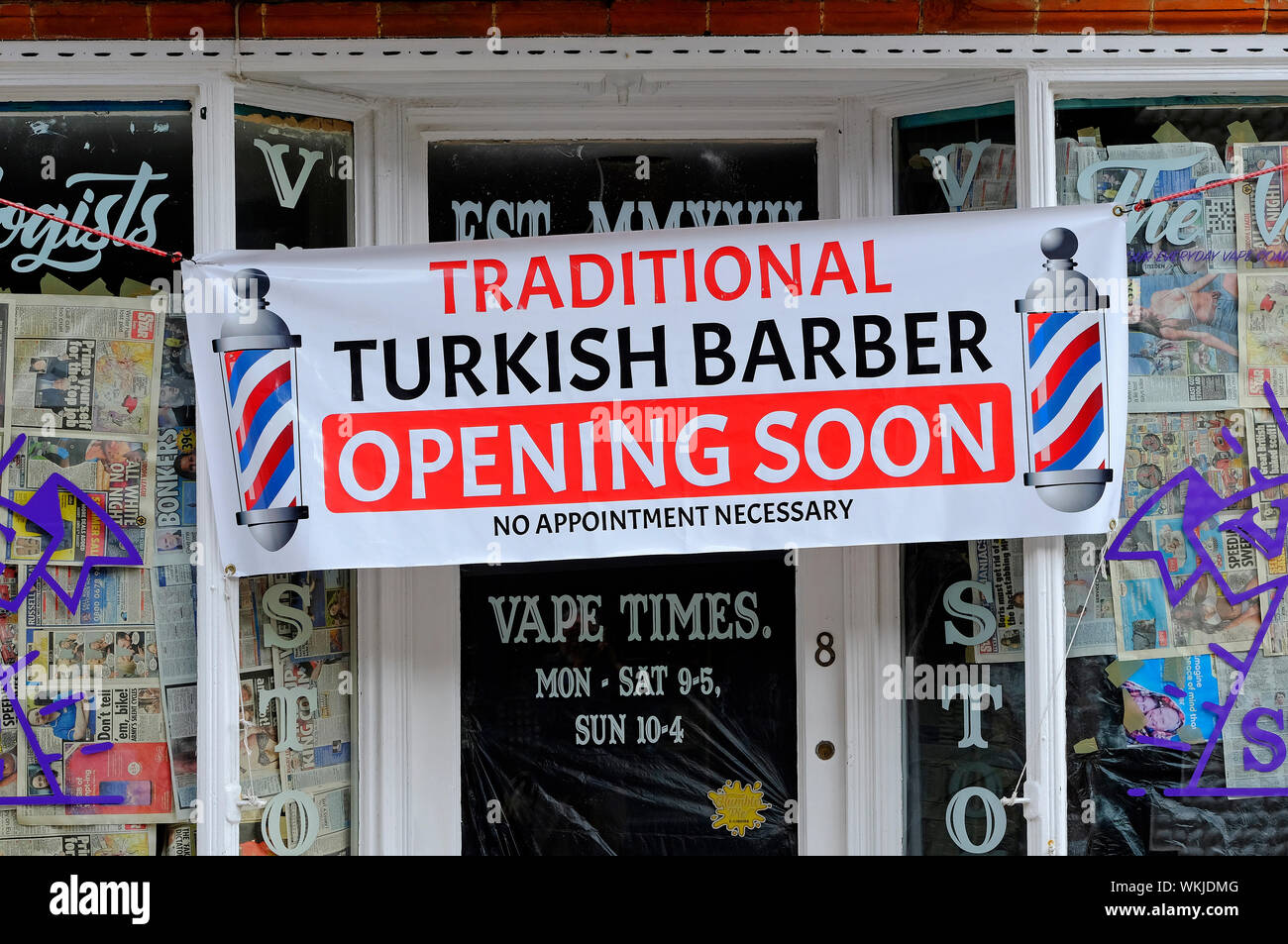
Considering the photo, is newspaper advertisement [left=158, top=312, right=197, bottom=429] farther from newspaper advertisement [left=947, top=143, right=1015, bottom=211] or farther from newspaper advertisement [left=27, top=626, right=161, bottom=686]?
newspaper advertisement [left=947, top=143, right=1015, bottom=211]

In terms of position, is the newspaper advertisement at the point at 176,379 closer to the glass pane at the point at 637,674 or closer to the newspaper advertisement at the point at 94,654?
the newspaper advertisement at the point at 94,654

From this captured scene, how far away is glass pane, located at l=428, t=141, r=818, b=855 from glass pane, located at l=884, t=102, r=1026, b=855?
0.37 m

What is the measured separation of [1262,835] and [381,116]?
3.47 metres

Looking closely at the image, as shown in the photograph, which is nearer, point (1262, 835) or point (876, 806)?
point (1262, 835)

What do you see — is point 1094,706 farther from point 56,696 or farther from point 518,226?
point 56,696

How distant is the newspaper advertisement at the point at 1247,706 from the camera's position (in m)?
3.31

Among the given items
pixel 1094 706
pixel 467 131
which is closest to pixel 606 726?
pixel 1094 706

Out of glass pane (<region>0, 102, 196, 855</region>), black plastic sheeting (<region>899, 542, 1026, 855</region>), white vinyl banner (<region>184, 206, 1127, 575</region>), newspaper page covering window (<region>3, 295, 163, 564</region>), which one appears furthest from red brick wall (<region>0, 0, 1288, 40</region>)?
black plastic sheeting (<region>899, 542, 1026, 855</region>)

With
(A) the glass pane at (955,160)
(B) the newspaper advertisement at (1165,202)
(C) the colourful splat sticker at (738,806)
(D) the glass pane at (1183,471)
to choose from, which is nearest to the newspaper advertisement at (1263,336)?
(D) the glass pane at (1183,471)

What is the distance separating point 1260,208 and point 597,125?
6.71 feet

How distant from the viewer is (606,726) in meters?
3.68

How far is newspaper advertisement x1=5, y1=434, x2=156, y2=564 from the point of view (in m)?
3.33

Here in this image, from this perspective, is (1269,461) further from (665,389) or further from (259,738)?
(259,738)

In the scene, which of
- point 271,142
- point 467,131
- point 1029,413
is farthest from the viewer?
point 467,131
